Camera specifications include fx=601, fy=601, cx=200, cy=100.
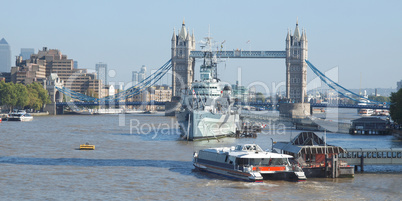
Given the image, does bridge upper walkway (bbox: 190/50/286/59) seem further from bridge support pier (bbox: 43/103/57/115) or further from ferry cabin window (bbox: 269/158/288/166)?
ferry cabin window (bbox: 269/158/288/166)

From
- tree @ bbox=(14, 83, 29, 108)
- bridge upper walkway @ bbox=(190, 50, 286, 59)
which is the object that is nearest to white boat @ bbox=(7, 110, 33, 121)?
tree @ bbox=(14, 83, 29, 108)

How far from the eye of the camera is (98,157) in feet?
148

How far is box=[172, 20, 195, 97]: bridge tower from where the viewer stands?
168500mm

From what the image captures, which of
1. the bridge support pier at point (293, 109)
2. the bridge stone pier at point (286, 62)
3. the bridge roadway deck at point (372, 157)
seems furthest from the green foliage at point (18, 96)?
the bridge roadway deck at point (372, 157)

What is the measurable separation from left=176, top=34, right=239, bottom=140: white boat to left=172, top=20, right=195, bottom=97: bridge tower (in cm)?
9370

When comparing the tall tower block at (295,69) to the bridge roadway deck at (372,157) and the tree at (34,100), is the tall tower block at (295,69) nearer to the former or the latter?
the tree at (34,100)

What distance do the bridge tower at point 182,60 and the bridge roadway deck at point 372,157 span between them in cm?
13010

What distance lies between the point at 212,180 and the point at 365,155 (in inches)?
409

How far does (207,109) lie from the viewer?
211 ft

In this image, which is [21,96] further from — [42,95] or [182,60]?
[182,60]

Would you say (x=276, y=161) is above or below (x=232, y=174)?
above

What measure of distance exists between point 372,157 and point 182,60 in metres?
134

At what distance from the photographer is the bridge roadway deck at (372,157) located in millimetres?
37812

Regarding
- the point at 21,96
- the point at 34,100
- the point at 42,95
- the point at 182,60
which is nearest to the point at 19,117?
the point at 21,96
